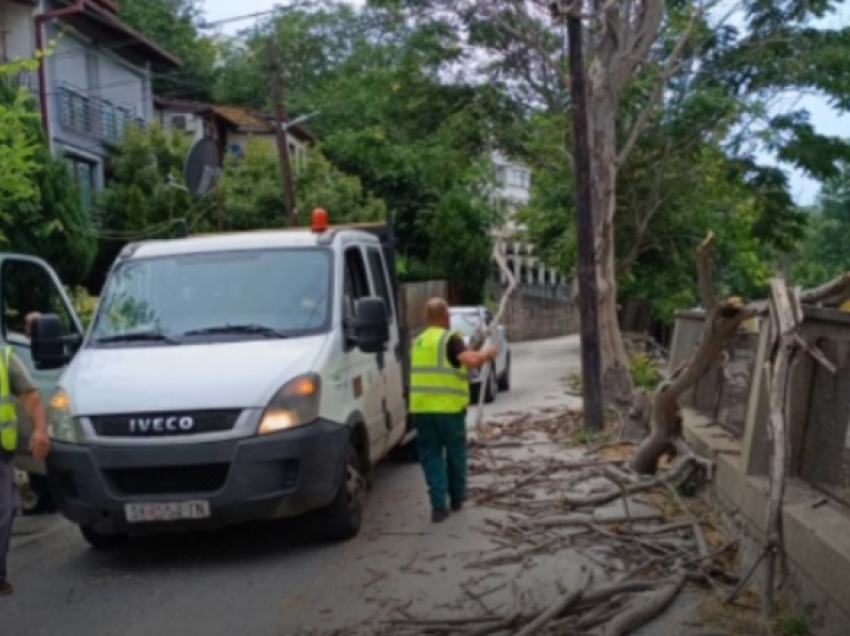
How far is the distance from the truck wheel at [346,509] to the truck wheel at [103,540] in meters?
1.44

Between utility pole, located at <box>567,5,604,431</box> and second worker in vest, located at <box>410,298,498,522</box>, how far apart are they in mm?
5631

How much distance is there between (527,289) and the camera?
5509cm

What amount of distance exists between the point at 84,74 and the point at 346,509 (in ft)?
86.9

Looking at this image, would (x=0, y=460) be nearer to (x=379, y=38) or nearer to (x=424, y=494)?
(x=424, y=494)

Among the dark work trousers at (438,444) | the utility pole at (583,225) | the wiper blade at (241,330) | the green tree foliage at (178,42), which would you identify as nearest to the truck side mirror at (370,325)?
the wiper blade at (241,330)

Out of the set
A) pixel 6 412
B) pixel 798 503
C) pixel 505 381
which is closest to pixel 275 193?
pixel 505 381

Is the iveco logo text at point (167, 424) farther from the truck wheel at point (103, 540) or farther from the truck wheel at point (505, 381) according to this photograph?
the truck wheel at point (505, 381)

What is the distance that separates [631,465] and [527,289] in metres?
45.2

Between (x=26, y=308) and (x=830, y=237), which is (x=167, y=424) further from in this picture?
(x=830, y=237)

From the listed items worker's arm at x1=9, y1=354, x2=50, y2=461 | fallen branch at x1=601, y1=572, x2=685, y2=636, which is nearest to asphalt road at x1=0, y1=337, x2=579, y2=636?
worker's arm at x1=9, y1=354, x2=50, y2=461

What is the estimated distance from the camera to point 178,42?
5359 cm

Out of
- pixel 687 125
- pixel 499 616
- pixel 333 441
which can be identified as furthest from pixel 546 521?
pixel 687 125

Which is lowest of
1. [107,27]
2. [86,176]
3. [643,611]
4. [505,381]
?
[505,381]

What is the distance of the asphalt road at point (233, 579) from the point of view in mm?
6430
